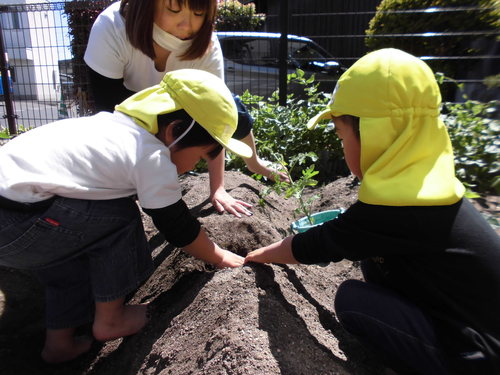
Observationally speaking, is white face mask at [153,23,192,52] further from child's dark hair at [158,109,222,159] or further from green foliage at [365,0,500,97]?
green foliage at [365,0,500,97]

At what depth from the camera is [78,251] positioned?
1671 mm

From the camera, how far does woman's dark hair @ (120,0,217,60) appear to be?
2010mm

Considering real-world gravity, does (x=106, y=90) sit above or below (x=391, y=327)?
above

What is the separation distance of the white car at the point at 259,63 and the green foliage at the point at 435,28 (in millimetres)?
773

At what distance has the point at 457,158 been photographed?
2621mm

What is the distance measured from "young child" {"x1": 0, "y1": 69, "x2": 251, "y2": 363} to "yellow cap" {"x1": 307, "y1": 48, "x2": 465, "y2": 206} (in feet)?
1.51

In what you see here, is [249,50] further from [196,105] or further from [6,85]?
[196,105]

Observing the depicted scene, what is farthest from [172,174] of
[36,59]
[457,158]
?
[36,59]

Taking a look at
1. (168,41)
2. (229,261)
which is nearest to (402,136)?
(229,261)

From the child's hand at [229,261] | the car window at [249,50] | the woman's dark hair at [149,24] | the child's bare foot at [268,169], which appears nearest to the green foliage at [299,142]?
the child's bare foot at [268,169]

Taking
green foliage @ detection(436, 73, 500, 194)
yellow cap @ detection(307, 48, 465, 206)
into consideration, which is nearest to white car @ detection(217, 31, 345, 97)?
green foliage @ detection(436, 73, 500, 194)

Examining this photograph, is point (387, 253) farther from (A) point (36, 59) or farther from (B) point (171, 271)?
(A) point (36, 59)

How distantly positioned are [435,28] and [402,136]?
429 cm

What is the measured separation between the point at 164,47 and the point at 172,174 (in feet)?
3.02
